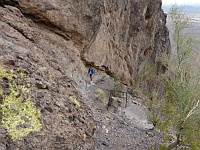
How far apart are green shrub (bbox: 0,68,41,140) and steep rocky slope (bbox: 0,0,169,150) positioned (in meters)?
0.15

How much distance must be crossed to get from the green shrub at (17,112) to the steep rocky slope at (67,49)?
0.51 ft

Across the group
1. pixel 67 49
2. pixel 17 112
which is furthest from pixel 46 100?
pixel 67 49

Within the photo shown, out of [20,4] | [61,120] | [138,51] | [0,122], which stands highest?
[20,4]

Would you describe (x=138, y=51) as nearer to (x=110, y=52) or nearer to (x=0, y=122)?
(x=110, y=52)

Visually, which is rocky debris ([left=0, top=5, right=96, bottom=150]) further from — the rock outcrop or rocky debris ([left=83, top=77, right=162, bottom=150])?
the rock outcrop

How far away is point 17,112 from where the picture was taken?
5.23 m

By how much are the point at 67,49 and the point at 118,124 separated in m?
4.90

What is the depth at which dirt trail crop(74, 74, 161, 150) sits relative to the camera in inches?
453

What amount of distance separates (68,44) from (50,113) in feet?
25.7

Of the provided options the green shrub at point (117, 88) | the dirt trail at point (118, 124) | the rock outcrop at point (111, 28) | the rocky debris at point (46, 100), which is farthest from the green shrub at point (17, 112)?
the green shrub at point (117, 88)

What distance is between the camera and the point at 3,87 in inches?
214

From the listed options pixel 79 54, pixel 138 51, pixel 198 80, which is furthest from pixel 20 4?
pixel 138 51

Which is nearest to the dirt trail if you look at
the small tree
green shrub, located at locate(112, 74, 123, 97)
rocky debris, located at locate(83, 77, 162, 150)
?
rocky debris, located at locate(83, 77, 162, 150)

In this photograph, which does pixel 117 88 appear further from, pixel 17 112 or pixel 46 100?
pixel 17 112
